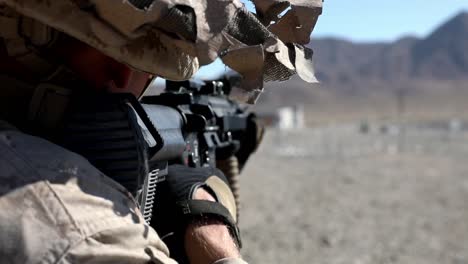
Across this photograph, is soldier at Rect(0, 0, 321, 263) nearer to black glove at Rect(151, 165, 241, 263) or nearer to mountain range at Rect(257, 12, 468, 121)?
black glove at Rect(151, 165, 241, 263)

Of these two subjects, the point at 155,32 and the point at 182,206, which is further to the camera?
the point at 182,206

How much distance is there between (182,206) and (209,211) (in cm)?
7

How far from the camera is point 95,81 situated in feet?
3.67

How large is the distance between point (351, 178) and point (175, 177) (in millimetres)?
10137

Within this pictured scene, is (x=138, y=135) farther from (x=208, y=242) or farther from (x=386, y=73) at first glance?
(x=386, y=73)

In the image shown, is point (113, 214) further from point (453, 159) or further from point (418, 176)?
point (453, 159)

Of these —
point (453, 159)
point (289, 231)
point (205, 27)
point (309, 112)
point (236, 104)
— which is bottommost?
point (309, 112)

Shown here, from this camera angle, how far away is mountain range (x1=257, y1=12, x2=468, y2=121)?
Answer: 90.8 meters

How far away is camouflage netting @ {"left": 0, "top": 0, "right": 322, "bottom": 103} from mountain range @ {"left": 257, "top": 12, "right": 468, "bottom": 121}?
209 ft

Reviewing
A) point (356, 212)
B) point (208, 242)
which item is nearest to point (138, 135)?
point (208, 242)

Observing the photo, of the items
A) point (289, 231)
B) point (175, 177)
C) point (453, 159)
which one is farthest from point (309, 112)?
point (175, 177)

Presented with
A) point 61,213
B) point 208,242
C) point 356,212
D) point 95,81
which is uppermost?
point 95,81

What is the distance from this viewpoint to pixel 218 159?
223cm

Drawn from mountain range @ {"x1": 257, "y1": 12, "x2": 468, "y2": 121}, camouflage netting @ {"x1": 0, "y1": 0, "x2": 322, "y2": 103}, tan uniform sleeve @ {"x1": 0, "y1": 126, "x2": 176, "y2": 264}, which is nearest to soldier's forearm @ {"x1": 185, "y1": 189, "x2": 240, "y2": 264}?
tan uniform sleeve @ {"x1": 0, "y1": 126, "x2": 176, "y2": 264}
